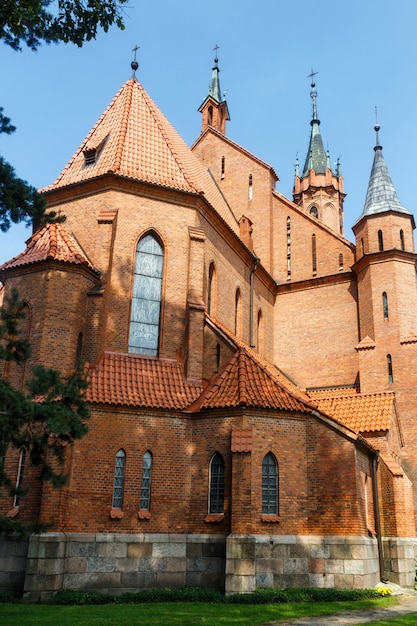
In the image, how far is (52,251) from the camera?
17.5 meters

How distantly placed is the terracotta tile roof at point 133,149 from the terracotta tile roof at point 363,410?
845 centimetres

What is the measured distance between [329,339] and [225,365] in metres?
9.34

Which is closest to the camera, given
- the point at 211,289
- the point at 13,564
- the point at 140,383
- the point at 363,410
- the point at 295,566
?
the point at 13,564

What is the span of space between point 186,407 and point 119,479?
8.75 feet

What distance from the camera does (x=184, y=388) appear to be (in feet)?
58.3

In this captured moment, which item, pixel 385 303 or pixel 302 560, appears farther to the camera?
pixel 385 303

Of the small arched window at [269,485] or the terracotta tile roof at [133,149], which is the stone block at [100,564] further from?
the terracotta tile roof at [133,149]

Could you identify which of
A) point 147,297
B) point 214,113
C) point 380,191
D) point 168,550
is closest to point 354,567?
point 168,550

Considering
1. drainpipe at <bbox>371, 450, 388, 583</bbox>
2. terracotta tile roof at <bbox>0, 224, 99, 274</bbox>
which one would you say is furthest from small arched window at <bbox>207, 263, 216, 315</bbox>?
drainpipe at <bbox>371, 450, 388, 583</bbox>

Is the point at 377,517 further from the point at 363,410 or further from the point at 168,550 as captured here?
the point at 168,550

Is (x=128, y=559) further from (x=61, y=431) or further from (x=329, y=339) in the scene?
(x=329, y=339)

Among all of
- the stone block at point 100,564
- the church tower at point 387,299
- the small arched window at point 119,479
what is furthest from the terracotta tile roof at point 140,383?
the church tower at point 387,299

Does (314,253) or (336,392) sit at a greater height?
(314,253)

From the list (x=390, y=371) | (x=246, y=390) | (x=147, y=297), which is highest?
(x=147, y=297)
